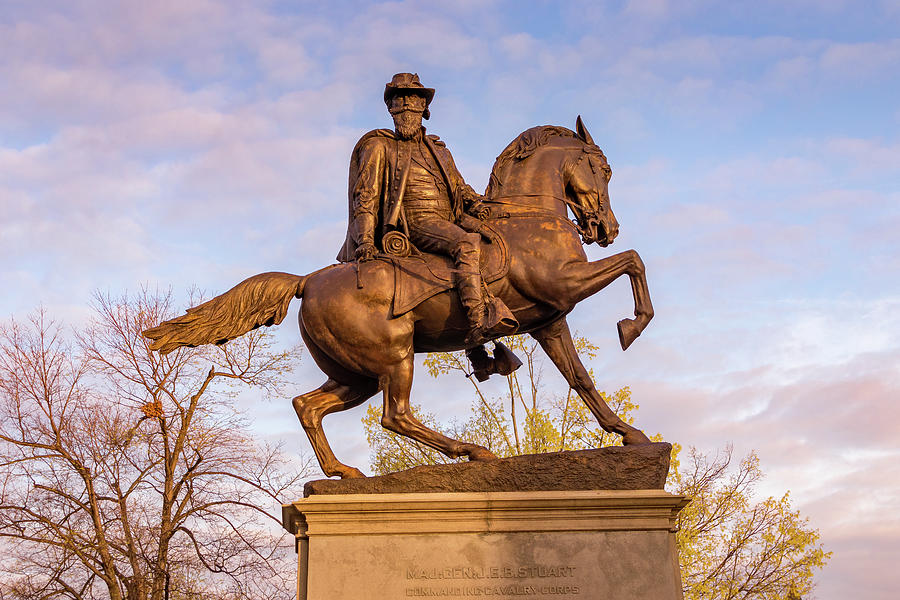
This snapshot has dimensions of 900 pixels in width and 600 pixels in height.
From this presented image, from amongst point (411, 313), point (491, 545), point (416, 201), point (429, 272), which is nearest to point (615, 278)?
point (429, 272)

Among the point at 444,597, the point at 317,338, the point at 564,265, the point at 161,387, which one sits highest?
the point at 161,387

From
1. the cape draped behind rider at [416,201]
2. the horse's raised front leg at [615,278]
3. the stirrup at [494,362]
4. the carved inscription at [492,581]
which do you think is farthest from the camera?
the stirrup at [494,362]

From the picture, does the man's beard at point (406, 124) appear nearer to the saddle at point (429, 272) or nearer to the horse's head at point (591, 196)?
the saddle at point (429, 272)

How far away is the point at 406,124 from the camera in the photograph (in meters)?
9.12

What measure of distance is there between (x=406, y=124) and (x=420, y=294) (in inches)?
72.0

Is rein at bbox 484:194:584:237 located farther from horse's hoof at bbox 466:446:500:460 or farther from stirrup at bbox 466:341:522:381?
horse's hoof at bbox 466:446:500:460

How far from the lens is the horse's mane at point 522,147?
9125 millimetres

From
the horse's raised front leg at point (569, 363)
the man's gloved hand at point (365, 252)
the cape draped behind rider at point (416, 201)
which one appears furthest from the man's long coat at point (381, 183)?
the horse's raised front leg at point (569, 363)

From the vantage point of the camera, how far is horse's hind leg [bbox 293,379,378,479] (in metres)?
8.56

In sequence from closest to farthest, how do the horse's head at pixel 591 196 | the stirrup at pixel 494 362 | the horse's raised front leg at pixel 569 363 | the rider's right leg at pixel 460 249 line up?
the rider's right leg at pixel 460 249 → the horse's raised front leg at pixel 569 363 → the stirrup at pixel 494 362 → the horse's head at pixel 591 196

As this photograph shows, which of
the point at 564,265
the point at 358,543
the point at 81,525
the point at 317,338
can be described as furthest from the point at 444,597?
the point at 81,525

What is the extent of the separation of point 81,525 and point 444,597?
14.8 m

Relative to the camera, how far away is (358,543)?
7.45 m

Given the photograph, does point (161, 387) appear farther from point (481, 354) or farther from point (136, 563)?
point (481, 354)
